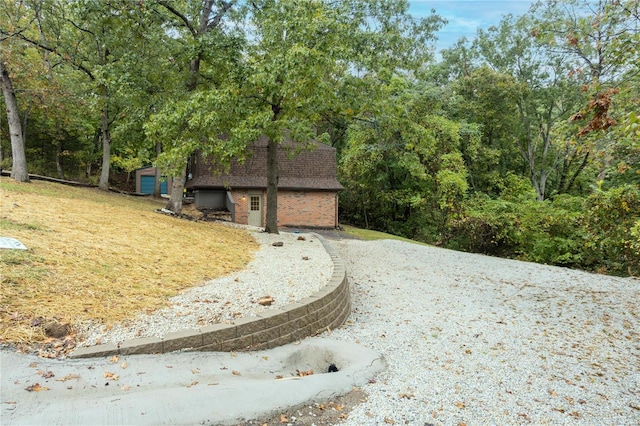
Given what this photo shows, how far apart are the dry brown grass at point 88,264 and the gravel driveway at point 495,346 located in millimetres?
2799

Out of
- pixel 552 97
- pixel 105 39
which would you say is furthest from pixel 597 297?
pixel 552 97

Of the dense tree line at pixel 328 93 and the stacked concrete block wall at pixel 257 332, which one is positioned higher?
the dense tree line at pixel 328 93

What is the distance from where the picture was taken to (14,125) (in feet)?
44.3

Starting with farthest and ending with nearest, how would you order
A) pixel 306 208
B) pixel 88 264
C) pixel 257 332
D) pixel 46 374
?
pixel 306 208 < pixel 88 264 < pixel 257 332 < pixel 46 374

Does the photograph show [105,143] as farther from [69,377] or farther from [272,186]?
[69,377]

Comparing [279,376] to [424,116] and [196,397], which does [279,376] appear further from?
[424,116]

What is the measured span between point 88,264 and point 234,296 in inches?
85.1

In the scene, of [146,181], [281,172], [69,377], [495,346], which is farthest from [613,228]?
[146,181]

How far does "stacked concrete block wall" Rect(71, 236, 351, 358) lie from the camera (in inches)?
143

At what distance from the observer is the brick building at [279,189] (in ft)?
70.4

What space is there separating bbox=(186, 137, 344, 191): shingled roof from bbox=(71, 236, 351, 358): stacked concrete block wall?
16.1m

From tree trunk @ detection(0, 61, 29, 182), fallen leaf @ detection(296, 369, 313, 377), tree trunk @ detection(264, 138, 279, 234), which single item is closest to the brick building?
tree trunk @ detection(264, 138, 279, 234)

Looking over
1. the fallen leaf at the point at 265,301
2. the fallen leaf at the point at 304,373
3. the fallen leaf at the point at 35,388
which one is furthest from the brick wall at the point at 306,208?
the fallen leaf at the point at 35,388

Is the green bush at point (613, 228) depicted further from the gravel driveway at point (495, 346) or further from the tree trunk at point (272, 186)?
the tree trunk at point (272, 186)
